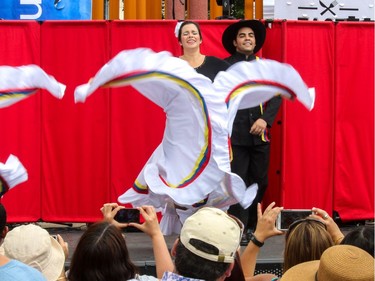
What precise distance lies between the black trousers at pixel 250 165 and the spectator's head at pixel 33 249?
10.3 feet

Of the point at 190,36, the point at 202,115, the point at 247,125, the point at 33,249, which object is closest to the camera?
the point at 33,249

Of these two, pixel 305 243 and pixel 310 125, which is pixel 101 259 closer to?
pixel 305 243

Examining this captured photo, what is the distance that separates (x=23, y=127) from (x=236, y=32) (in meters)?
1.94

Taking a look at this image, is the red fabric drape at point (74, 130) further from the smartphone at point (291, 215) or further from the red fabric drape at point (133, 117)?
the smartphone at point (291, 215)

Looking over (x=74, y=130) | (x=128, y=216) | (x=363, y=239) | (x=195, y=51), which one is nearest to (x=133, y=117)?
(x=74, y=130)

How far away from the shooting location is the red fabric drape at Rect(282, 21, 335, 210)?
6.45m

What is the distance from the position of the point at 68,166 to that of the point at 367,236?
4078mm

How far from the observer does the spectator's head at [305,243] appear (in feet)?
9.34

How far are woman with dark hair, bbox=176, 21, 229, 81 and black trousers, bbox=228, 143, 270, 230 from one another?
811 millimetres

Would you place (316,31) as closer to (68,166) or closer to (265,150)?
(265,150)

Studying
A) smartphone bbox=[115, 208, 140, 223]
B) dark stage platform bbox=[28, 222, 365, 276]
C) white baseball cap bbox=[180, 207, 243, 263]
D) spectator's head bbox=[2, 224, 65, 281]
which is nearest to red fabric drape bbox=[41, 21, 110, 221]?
dark stage platform bbox=[28, 222, 365, 276]

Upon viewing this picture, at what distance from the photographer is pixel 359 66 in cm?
654

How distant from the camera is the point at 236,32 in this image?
587cm

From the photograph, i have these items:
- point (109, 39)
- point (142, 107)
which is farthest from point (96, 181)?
point (109, 39)
